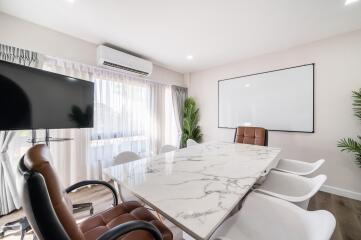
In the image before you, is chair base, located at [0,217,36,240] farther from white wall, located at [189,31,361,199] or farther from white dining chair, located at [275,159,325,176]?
white wall, located at [189,31,361,199]

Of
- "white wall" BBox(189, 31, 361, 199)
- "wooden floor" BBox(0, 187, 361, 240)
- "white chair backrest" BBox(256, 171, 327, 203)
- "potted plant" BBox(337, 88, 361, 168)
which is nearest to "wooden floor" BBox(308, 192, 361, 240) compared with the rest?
"wooden floor" BBox(0, 187, 361, 240)

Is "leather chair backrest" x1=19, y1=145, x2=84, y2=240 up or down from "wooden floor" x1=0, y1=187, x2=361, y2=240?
up

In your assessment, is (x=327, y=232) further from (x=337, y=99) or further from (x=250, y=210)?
(x=337, y=99)

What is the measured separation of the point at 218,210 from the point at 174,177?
18.3 inches

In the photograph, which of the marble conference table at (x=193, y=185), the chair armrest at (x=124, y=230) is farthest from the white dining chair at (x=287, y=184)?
the chair armrest at (x=124, y=230)

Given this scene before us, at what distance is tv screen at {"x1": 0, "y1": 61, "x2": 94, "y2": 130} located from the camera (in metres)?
1.44

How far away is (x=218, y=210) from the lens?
0.76m

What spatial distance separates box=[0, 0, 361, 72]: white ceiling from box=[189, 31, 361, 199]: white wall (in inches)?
8.6

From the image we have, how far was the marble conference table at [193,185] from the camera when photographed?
718 millimetres

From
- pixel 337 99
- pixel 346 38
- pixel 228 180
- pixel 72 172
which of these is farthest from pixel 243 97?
pixel 72 172

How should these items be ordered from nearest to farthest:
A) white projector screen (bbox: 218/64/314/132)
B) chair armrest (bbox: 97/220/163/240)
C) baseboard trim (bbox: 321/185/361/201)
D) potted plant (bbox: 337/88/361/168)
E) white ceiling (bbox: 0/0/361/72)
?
chair armrest (bbox: 97/220/163/240) → white ceiling (bbox: 0/0/361/72) → potted plant (bbox: 337/88/361/168) → baseboard trim (bbox: 321/185/361/201) → white projector screen (bbox: 218/64/314/132)

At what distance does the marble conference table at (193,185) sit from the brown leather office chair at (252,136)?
1148 mm

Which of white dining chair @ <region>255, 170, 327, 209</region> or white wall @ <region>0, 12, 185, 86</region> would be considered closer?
white dining chair @ <region>255, 170, 327, 209</region>

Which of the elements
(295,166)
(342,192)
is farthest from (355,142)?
(295,166)
